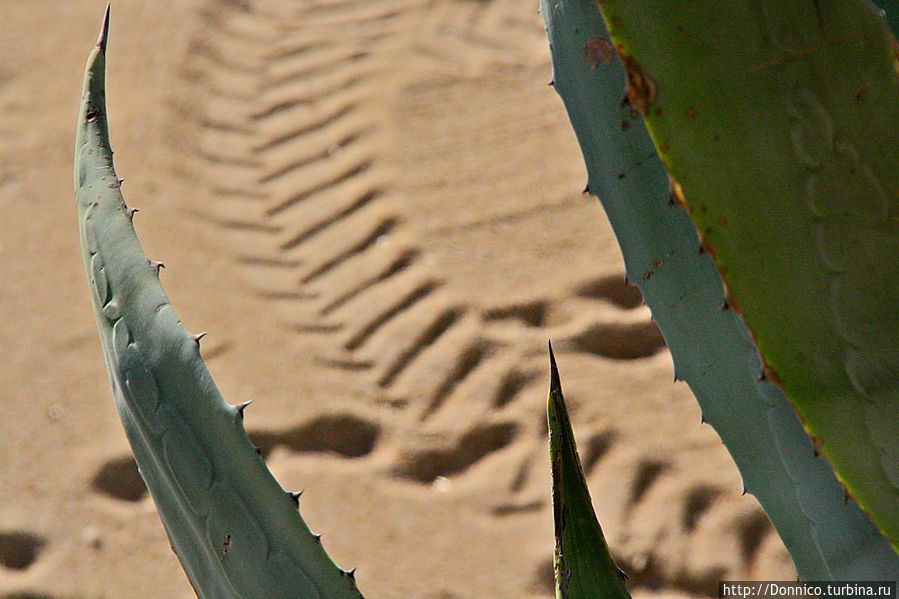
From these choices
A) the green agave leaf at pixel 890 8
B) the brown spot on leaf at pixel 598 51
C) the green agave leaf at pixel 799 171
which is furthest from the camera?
the green agave leaf at pixel 890 8

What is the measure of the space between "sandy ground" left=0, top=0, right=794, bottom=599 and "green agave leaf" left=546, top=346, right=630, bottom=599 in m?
0.81

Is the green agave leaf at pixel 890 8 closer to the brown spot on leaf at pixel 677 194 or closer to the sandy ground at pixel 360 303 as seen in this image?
the brown spot on leaf at pixel 677 194

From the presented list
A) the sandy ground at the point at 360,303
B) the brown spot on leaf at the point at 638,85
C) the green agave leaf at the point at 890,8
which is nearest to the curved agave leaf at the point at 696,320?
the brown spot on leaf at the point at 638,85

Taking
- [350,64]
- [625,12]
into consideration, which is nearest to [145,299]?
[625,12]

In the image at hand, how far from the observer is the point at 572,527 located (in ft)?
2.24

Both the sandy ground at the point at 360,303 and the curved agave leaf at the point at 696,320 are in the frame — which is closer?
the curved agave leaf at the point at 696,320

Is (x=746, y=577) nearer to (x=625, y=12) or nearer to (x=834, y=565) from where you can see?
(x=834, y=565)

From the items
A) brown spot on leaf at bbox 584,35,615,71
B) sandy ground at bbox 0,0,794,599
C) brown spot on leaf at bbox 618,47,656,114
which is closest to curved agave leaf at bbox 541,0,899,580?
brown spot on leaf at bbox 584,35,615,71

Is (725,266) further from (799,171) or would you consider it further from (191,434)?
(191,434)

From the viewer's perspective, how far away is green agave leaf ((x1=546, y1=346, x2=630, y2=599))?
26.0 inches

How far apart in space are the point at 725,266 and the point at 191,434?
436 millimetres

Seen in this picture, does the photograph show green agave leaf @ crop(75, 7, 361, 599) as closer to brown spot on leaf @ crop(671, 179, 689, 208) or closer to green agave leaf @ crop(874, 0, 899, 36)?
brown spot on leaf @ crop(671, 179, 689, 208)

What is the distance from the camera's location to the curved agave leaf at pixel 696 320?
2.44 feet

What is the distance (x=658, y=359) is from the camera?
1.78 metres
